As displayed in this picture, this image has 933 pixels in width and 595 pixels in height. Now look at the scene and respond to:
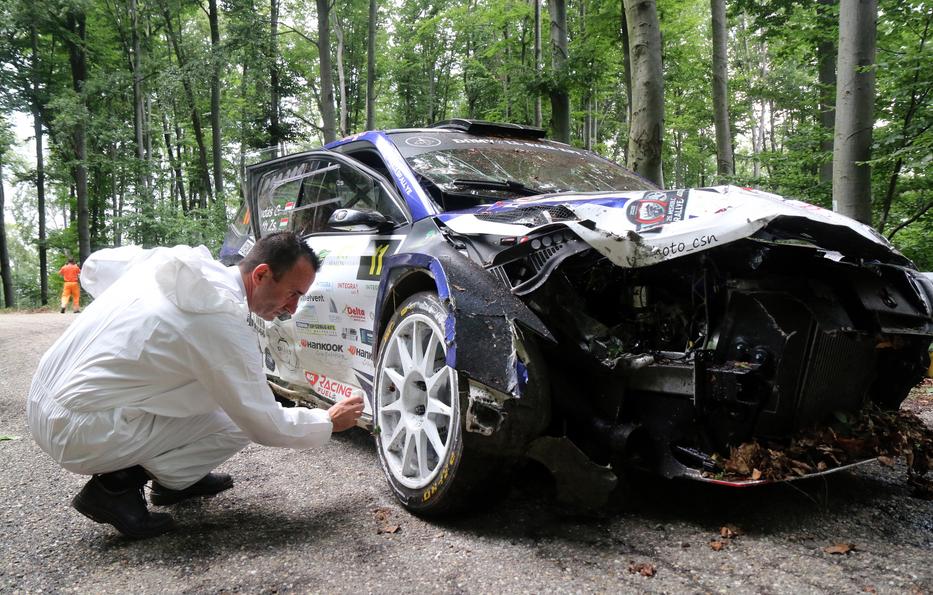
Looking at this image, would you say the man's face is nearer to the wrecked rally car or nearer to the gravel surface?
the wrecked rally car

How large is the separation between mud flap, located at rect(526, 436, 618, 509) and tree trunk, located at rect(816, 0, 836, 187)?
24.7 ft

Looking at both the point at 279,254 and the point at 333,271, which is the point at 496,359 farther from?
the point at 333,271

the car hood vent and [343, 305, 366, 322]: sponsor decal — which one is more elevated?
the car hood vent

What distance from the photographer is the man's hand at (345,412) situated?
2463 millimetres

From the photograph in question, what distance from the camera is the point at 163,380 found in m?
2.20

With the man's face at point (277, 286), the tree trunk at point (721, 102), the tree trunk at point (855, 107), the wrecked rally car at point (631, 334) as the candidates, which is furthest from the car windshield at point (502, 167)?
the tree trunk at point (721, 102)

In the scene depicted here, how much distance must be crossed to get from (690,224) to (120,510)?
233 cm

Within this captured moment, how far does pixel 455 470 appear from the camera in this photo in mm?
2201

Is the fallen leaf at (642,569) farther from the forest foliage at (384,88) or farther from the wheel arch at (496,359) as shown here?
the forest foliage at (384,88)

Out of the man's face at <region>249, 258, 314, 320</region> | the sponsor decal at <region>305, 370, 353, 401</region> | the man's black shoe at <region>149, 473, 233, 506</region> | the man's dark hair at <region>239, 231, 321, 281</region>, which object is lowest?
the man's black shoe at <region>149, 473, 233, 506</region>

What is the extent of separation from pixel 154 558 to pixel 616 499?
176 centimetres

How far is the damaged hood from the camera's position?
1894mm

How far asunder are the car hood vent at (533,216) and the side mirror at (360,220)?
2.11ft

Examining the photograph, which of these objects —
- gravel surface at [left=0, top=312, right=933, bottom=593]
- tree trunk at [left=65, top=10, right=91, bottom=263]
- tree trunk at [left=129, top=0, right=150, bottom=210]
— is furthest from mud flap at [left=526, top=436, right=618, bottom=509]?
tree trunk at [left=65, top=10, right=91, bottom=263]
